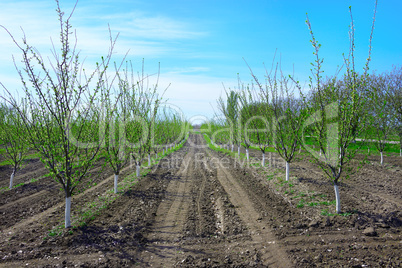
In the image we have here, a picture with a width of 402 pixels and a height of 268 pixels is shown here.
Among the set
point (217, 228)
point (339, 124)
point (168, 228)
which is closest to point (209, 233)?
point (217, 228)

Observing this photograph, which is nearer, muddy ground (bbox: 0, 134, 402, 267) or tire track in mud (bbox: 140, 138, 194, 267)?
muddy ground (bbox: 0, 134, 402, 267)

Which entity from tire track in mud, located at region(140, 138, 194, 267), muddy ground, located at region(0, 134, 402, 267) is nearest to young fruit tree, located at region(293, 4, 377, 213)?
muddy ground, located at region(0, 134, 402, 267)

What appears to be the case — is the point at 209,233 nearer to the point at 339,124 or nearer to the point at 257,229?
the point at 257,229

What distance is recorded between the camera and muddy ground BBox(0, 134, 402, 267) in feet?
16.7

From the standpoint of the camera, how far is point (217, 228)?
676 cm

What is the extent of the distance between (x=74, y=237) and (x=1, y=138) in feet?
35.3

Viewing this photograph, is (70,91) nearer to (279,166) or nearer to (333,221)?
(333,221)

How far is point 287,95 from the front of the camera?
11.2m

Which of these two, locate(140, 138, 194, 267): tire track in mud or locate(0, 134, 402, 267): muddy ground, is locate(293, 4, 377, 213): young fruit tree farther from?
locate(140, 138, 194, 267): tire track in mud

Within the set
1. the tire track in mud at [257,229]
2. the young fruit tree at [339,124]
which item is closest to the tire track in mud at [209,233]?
the tire track in mud at [257,229]

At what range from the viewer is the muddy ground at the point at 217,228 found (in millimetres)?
5090

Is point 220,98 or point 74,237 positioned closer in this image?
point 74,237

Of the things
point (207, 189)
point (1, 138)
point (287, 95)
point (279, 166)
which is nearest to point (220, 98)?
point (279, 166)

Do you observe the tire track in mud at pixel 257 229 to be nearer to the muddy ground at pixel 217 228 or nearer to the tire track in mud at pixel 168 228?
the muddy ground at pixel 217 228
